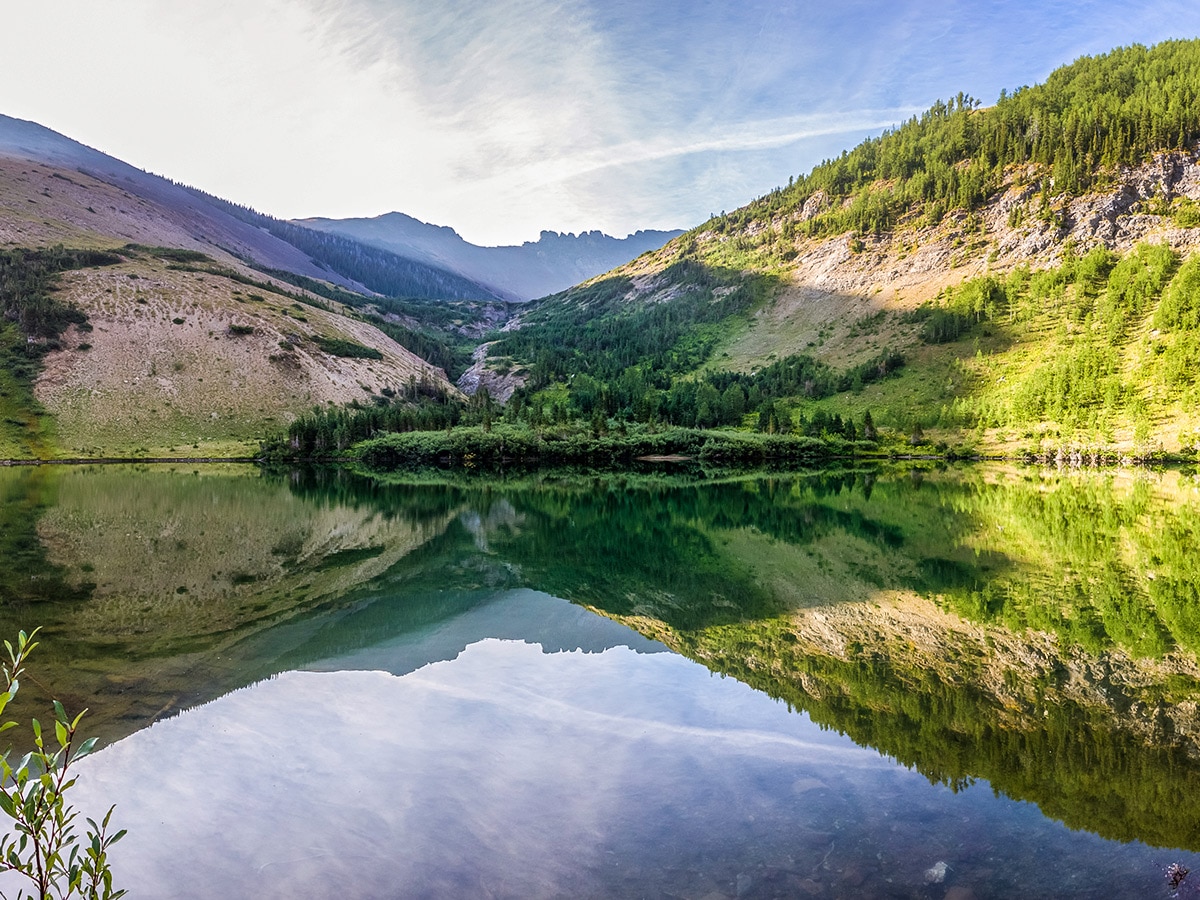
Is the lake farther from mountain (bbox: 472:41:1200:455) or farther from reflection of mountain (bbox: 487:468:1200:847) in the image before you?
mountain (bbox: 472:41:1200:455)

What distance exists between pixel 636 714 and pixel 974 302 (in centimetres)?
14104

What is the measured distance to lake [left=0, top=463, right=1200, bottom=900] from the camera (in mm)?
6500

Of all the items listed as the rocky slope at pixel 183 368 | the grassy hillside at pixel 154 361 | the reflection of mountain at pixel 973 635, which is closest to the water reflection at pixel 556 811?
the reflection of mountain at pixel 973 635

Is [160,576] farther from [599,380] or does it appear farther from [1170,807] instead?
[599,380]

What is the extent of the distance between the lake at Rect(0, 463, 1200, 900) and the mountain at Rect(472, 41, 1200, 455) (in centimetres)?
8350

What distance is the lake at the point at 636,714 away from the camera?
650 cm

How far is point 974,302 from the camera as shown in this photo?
128 m

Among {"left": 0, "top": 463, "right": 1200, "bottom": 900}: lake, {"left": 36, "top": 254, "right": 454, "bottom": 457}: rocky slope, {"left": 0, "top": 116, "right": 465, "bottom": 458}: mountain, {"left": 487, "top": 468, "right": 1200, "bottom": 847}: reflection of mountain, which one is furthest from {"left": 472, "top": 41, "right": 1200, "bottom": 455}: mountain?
{"left": 0, "top": 463, "right": 1200, "bottom": 900}: lake

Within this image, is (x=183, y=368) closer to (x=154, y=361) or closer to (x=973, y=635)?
(x=154, y=361)

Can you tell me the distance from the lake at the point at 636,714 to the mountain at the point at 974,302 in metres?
83.5

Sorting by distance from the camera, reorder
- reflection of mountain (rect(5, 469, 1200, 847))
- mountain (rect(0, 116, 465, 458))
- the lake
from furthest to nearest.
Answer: mountain (rect(0, 116, 465, 458)), reflection of mountain (rect(5, 469, 1200, 847)), the lake

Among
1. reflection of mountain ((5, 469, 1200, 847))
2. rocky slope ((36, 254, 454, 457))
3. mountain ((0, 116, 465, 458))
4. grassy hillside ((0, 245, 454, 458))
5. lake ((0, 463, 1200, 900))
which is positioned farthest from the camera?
rocky slope ((36, 254, 454, 457))

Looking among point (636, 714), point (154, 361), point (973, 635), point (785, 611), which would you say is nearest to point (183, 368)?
point (154, 361)

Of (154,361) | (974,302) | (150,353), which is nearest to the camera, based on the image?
(154,361)
